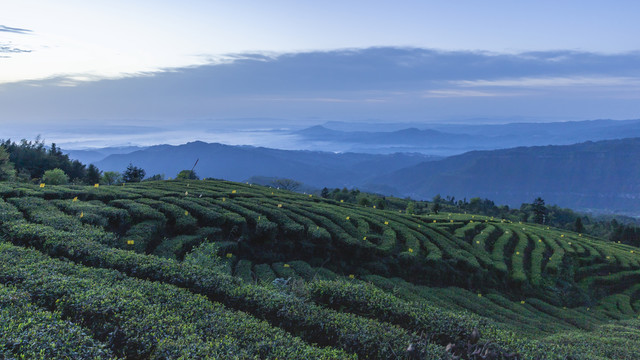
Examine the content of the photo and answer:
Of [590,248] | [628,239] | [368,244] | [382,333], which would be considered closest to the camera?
[382,333]

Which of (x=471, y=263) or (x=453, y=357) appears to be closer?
(x=453, y=357)

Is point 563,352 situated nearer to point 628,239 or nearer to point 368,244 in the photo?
point 368,244

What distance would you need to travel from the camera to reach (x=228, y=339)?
22.4 feet

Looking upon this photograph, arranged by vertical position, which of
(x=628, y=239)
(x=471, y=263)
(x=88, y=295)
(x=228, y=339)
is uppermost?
(x=88, y=295)

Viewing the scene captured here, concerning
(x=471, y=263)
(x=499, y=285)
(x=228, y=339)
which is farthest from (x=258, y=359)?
(x=499, y=285)

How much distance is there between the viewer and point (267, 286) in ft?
36.1

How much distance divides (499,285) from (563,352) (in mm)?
15962

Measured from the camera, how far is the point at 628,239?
63.2m

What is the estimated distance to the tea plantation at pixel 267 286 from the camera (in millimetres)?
6832

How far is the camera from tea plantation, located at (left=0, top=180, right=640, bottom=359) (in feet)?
22.4

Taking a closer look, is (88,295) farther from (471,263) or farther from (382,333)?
(471,263)

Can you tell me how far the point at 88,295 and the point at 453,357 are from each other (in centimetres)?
711

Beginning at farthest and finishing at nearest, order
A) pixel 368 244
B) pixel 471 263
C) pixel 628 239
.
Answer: pixel 628 239 → pixel 471 263 → pixel 368 244

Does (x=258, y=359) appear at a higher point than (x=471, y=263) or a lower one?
Result: higher
